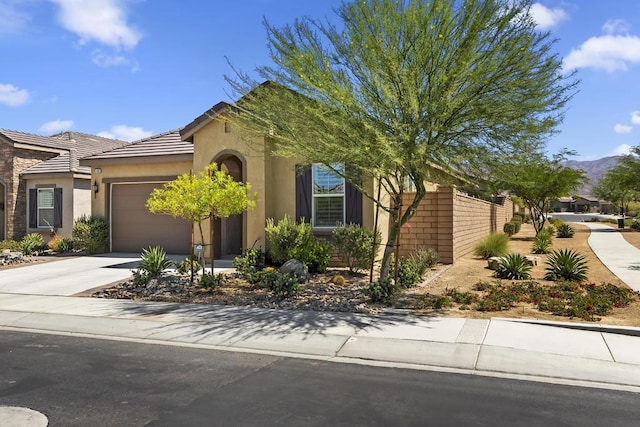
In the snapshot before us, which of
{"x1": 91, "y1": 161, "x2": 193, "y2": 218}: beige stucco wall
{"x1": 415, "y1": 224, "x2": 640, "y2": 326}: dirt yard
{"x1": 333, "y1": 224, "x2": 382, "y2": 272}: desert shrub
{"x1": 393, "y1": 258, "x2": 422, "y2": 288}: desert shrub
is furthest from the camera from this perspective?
{"x1": 91, "y1": 161, "x2": 193, "y2": 218}: beige stucco wall

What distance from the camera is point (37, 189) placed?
2236 centimetres

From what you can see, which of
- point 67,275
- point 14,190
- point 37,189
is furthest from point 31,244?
point 67,275

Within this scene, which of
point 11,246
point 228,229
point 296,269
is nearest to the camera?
point 296,269

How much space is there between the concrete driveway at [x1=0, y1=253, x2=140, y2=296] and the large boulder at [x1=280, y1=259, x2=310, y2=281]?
436 centimetres

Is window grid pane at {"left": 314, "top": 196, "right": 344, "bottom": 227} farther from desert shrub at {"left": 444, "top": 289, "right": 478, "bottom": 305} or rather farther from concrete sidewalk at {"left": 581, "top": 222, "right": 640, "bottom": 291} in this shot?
concrete sidewalk at {"left": 581, "top": 222, "right": 640, "bottom": 291}

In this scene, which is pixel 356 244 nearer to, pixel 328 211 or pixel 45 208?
pixel 328 211

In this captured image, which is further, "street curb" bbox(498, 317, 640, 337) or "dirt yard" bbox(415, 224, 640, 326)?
"dirt yard" bbox(415, 224, 640, 326)

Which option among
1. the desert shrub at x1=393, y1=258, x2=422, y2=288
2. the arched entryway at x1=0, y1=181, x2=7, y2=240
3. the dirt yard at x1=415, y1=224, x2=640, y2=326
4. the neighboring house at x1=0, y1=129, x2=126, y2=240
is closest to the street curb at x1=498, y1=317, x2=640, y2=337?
the dirt yard at x1=415, y1=224, x2=640, y2=326

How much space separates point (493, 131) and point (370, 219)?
5810mm

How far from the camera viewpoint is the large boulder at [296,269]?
42.1 ft

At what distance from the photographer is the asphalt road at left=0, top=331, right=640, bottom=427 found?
4.86 m

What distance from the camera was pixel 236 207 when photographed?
11633mm

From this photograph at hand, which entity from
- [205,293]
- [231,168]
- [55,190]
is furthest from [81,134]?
[205,293]

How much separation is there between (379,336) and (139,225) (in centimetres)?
1388
